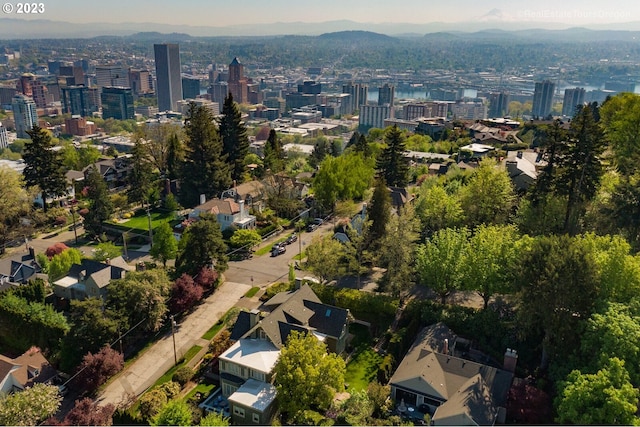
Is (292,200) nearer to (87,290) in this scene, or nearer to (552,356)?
(87,290)

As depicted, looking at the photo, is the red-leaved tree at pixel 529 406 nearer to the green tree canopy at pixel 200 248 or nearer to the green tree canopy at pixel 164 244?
the green tree canopy at pixel 200 248

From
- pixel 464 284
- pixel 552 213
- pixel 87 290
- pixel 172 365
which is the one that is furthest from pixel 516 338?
pixel 87 290

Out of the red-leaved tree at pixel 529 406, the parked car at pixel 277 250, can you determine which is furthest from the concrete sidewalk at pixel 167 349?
the red-leaved tree at pixel 529 406

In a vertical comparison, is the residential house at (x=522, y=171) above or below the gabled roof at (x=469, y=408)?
above

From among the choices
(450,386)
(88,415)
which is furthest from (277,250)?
(450,386)

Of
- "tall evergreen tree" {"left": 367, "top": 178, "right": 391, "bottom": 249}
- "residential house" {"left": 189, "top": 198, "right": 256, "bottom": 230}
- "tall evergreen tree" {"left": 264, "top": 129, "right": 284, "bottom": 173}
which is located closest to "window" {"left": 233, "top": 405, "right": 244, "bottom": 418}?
"tall evergreen tree" {"left": 367, "top": 178, "right": 391, "bottom": 249}

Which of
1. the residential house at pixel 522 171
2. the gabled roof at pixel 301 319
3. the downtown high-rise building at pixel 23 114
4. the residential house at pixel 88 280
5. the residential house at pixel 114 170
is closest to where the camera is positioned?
the gabled roof at pixel 301 319
